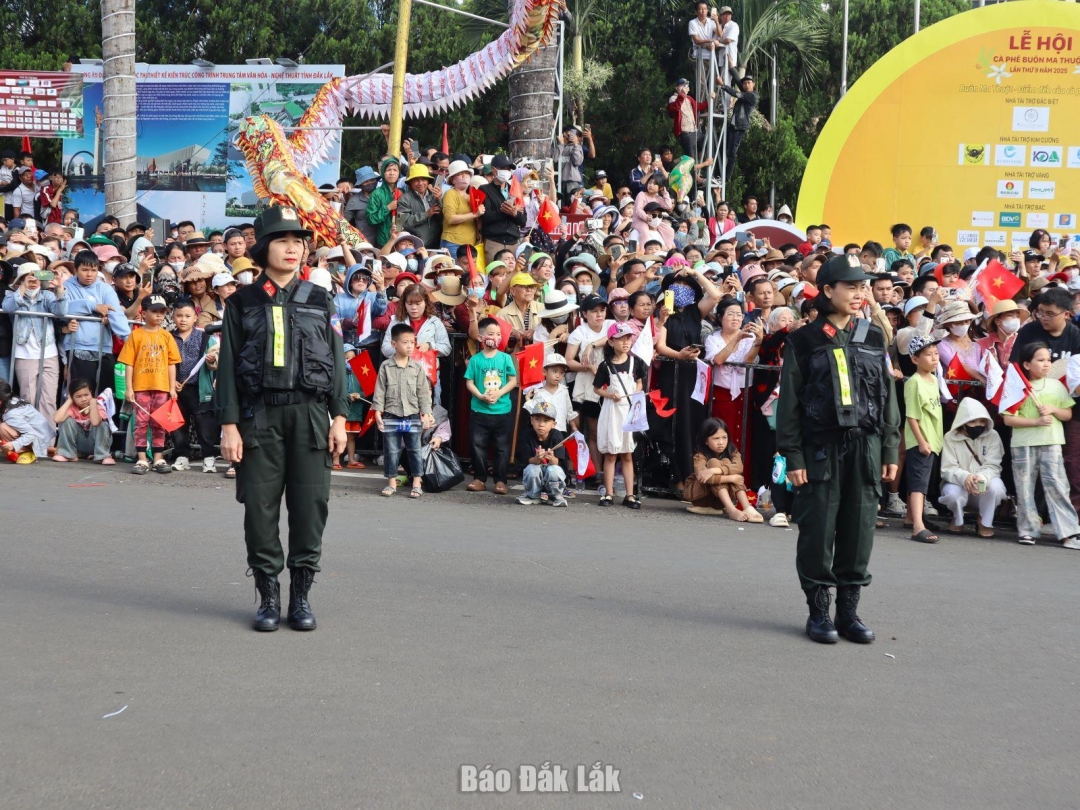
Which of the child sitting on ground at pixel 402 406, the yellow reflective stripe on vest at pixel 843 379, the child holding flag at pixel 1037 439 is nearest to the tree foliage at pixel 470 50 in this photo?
the child sitting on ground at pixel 402 406

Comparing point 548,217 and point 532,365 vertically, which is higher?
point 548,217

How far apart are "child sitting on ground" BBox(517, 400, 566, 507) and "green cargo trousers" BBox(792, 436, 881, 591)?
3653mm

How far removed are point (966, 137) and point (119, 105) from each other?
34.9ft

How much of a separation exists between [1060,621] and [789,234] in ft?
35.4

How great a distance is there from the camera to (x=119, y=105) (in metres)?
14.6

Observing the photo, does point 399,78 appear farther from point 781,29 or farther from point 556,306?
point 781,29

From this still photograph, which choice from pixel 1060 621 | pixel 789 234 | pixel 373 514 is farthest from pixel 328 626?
pixel 789 234

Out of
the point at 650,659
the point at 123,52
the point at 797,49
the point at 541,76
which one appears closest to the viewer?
the point at 650,659

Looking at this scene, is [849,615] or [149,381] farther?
[149,381]

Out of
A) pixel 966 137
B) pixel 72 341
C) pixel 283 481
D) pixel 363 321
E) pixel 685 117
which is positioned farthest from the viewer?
pixel 685 117

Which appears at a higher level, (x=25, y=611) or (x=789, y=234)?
(x=789, y=234)

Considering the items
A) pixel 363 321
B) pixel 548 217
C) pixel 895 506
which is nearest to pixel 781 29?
pixel 548 217

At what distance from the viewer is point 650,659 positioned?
574cm

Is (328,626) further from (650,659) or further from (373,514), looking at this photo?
(373,514)
